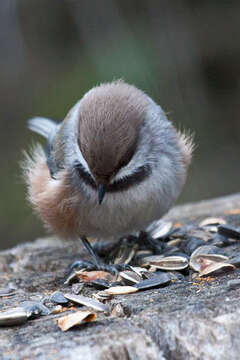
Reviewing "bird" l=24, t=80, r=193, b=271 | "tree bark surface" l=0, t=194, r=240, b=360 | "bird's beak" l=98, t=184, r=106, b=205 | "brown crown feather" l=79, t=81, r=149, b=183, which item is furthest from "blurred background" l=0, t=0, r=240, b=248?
"tree bark surface" l=0, t=194, r=240, b=360

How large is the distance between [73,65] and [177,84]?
1641mm

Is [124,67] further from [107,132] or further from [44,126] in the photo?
[107,132]

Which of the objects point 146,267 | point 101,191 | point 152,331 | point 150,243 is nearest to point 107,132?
point 101,191

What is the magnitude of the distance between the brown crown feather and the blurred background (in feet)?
10.8

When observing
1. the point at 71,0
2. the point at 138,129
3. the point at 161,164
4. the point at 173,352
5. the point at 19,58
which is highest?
the point at 71,0

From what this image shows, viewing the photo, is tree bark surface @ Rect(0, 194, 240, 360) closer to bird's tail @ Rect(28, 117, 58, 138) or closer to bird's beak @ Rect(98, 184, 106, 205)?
bird's beak @ Rect(98, 184, 106, 205)

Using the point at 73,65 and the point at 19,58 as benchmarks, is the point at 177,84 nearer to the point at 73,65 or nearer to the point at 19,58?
the point at 73,65

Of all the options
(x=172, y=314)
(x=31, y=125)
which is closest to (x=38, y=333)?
(x=172, y=314)

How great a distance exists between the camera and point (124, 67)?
637 cm

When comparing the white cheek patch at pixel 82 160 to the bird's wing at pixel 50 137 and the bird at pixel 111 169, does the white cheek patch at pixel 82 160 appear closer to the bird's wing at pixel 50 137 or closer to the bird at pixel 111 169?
the bird at pixel 111 169

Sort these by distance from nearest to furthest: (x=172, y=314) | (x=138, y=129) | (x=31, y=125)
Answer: (x=172, y=314) < (x=138, y=129) < (x=31, y=125)

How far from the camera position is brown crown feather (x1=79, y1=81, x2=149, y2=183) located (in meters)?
2.84

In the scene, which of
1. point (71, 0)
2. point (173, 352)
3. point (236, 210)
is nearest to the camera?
point (173, 352)

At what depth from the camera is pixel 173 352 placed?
194cm
